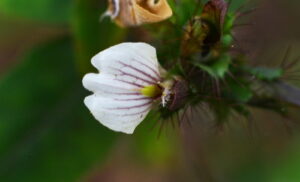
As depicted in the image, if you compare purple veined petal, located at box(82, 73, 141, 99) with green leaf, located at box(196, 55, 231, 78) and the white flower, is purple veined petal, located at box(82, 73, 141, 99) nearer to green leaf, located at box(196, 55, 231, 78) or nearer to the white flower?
the white flower

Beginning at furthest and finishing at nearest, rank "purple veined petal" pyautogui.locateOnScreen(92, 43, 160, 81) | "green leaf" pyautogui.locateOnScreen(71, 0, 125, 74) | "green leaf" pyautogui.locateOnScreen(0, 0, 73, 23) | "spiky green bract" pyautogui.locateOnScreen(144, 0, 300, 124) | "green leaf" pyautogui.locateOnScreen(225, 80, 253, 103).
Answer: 1. "green leaf" pyautogui.locateOnScreen(0, 0, 73, 23)
2. "green leaf" pyautogui.locateOnScreen(71, 0, 125, 74)
3. "green leaf" pyautogui.locateOnScreen(225, 80, 253, 103)
4. "spiky green bract" pyautogui.locateOnScreen(144, 0, 300, 124)
5. "purple veined petal" pyautogui.locateOnScreen(92, 43, 160, 81)

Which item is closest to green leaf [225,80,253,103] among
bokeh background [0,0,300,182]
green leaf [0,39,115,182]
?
bokeh background [0,0,300,182]

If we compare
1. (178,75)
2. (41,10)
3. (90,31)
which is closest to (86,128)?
(90,31)

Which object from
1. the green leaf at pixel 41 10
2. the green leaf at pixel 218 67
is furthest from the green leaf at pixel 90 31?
the green leaf at pixel 218 67

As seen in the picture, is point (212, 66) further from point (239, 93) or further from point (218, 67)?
point (239, 93)

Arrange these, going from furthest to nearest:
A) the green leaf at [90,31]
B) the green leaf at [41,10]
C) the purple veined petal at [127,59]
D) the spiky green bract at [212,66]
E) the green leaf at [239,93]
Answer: the green leaf at [41,10] → the green leaf at [90,31] → the green leaf at [239,93] → the spiky green bract at [212,66] → the purple veined petal at [127,59]

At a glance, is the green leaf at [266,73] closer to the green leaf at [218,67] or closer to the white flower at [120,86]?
the green leaf at [218,67]

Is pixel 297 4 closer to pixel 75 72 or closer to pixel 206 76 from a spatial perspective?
pixel 75 72
